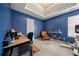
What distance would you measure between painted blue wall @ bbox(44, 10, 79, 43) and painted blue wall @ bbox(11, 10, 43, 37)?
146 millimetres

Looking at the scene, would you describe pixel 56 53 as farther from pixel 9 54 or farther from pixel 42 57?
pixel 9 54

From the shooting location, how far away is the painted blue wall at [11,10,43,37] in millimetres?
1583

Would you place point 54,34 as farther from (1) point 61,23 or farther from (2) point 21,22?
(2) point 21,22

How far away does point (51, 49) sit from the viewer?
1.59 metres

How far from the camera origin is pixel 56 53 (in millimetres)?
1528

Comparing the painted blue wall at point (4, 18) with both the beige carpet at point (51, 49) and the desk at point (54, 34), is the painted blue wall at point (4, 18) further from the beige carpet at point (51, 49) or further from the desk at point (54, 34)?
the desk at point (54, 34)

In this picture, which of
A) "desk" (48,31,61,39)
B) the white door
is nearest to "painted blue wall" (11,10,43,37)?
the white door

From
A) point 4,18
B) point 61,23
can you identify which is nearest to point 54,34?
point 61,23

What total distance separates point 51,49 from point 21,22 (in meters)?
0.79

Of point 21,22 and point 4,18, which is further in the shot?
point 21,22

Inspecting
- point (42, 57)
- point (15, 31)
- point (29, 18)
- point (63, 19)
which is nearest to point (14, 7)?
point (29, 18)

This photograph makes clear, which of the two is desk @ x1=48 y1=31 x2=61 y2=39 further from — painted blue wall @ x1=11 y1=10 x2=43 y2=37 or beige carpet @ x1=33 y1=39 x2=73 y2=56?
painted blue wall @ x1=11 y1=10 x2=43 y2=37

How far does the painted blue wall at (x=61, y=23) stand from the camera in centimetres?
152

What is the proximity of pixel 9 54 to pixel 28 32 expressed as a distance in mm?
547
